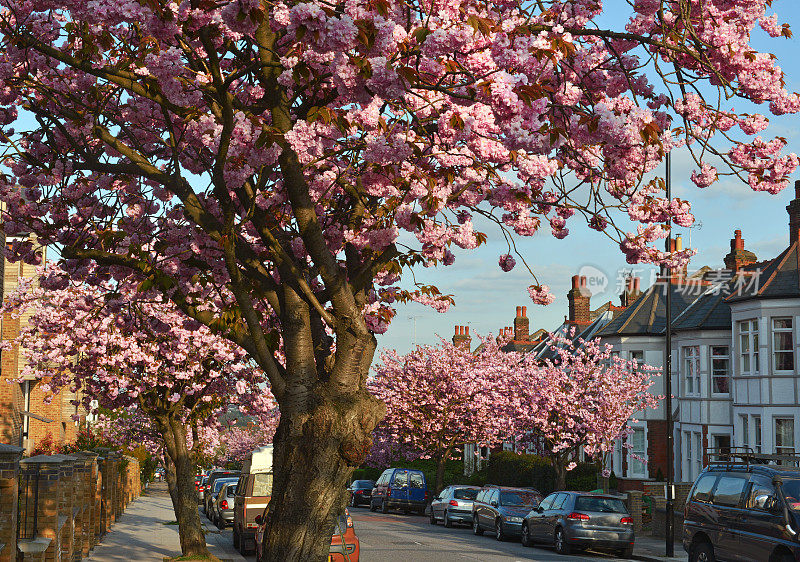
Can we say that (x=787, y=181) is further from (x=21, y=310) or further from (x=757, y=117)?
(x=21, y=310)

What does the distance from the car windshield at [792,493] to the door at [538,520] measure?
10.6 metres

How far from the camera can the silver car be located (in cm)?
2308

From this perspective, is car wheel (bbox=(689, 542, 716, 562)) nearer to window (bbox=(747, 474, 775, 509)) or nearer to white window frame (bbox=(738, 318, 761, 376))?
window (bbox=(747, 474, 775, 509))

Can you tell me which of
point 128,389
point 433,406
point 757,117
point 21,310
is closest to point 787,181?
point 757,117

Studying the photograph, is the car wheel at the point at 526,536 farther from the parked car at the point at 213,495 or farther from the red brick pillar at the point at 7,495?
the red brick pillar at the point at 7,495

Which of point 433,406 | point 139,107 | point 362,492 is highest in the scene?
point 139,107

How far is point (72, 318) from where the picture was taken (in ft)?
69.2

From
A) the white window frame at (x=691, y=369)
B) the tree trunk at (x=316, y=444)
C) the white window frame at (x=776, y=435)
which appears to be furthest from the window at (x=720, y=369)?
the tree trunk at (x=316, y=444)

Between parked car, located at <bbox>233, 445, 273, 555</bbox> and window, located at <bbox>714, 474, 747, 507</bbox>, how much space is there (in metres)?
10.2

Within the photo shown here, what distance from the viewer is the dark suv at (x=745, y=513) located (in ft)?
47.7

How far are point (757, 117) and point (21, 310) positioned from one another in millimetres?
18300

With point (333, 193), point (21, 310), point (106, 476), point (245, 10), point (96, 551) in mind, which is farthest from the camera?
point (106, 476)

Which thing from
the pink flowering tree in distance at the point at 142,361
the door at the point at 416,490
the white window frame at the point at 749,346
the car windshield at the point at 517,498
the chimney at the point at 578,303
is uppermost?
the chimney at the point at 578,303

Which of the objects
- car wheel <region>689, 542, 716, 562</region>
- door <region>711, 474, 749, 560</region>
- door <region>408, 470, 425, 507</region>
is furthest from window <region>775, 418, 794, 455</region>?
door <region>711, 474, 749, 560</region>
